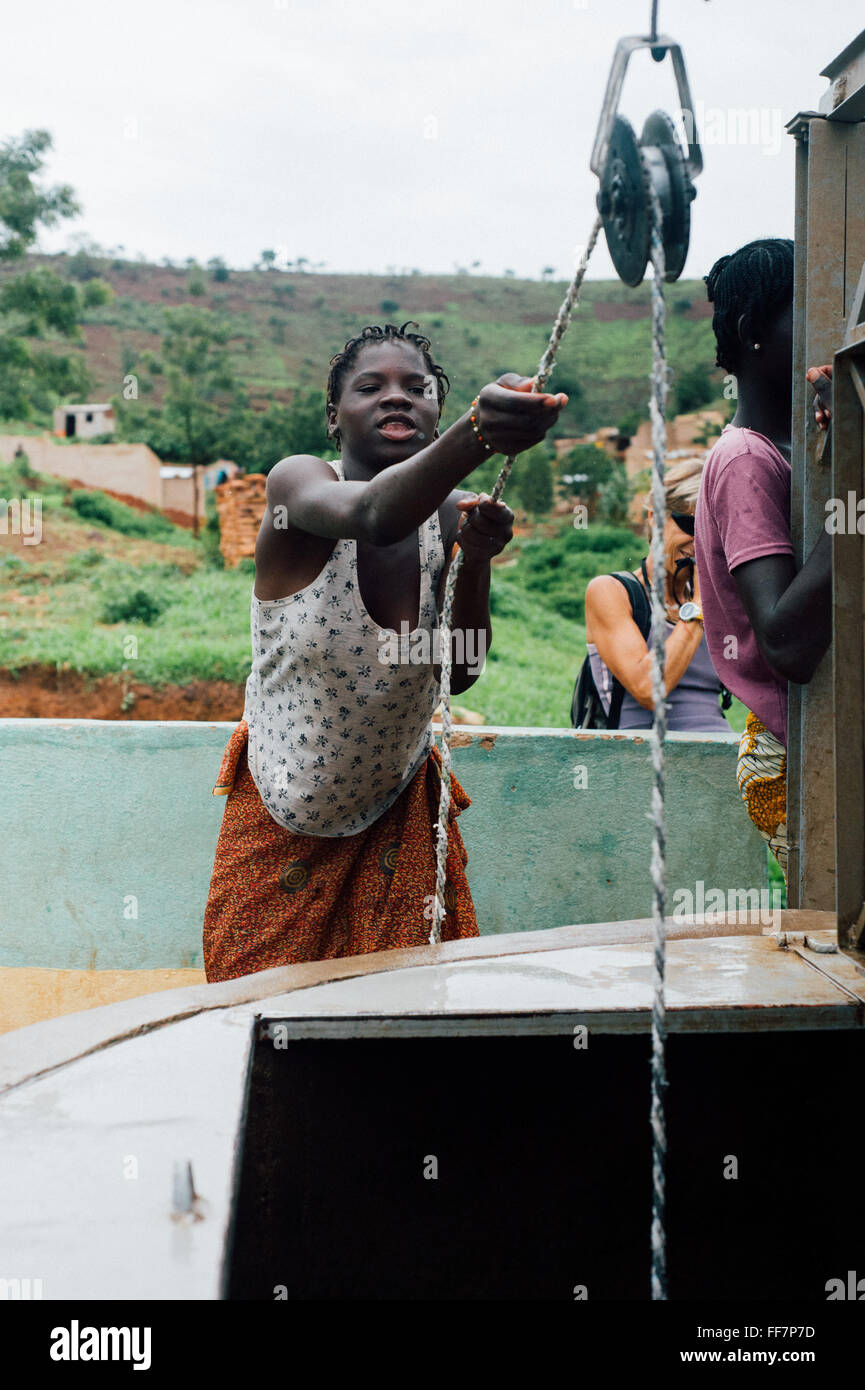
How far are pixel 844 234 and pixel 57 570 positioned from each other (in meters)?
15.7

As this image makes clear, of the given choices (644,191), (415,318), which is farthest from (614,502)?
(644,191)

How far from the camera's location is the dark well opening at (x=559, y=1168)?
164cm

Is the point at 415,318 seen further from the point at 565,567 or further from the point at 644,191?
the point at 644,191

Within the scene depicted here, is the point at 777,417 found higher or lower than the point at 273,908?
higher

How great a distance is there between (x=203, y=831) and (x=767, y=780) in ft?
6.60

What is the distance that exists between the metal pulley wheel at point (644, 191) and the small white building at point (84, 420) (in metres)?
25.0

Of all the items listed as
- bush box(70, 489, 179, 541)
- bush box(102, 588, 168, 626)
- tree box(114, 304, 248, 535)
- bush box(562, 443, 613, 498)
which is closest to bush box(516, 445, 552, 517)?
bush box(562, 443, 613, 498)

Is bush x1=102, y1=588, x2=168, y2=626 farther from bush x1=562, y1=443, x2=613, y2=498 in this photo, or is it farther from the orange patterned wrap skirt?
the orange patterned wrap skirt

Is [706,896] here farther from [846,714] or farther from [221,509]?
[221,509]

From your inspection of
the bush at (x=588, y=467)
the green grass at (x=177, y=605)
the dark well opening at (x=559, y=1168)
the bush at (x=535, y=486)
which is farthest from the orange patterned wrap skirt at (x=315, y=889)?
the bush at (x=588, y=467)

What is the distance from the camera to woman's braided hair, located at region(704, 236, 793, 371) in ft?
8.05

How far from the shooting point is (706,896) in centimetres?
376

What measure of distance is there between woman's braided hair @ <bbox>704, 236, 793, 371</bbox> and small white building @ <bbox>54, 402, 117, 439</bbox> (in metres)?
24.1
